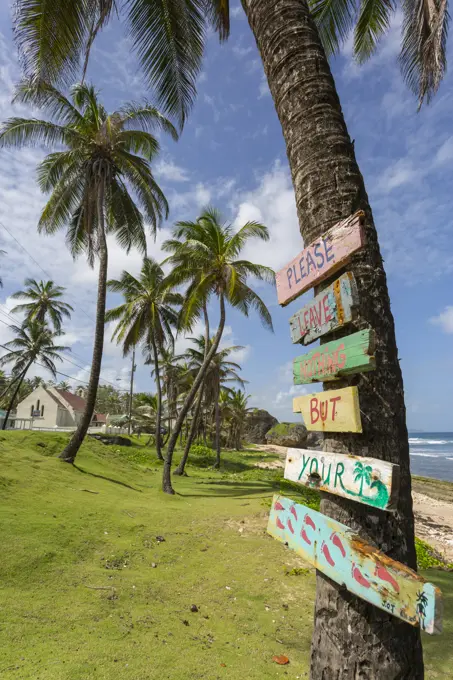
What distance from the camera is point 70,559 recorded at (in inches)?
207

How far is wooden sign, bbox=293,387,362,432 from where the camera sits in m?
1.98

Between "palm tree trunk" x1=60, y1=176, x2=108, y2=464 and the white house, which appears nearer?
"palm tree trunk" x1=60, y1=176, x2=108, y2=464

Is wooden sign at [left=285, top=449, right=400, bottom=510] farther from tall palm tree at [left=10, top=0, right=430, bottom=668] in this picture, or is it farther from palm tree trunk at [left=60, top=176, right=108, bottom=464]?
palm tree trunk at [left=60, top=176, right=108, bottom=464]

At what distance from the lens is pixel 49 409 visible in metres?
43.2

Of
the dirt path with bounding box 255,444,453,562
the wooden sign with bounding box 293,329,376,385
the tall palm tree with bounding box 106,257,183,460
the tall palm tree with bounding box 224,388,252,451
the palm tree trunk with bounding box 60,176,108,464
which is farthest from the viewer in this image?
the tall palm tree with bounding box 224,388,252,451

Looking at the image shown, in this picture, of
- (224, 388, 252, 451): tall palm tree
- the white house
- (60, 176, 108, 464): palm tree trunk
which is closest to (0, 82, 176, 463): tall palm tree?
(60, 176, 108, 464): palm tree trunk

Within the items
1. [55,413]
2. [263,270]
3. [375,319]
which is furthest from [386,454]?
[55,413]

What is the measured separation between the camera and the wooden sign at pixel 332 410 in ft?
6.49

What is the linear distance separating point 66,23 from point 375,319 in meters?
5.86

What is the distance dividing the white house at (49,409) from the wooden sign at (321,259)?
45.2 m

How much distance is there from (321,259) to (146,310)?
20.8 metres

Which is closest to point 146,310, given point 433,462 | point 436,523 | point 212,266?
point 212,266

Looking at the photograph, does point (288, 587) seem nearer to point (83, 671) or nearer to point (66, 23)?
point (83, 671)

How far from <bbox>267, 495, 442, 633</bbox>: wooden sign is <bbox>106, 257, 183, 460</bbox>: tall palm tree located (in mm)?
19742
